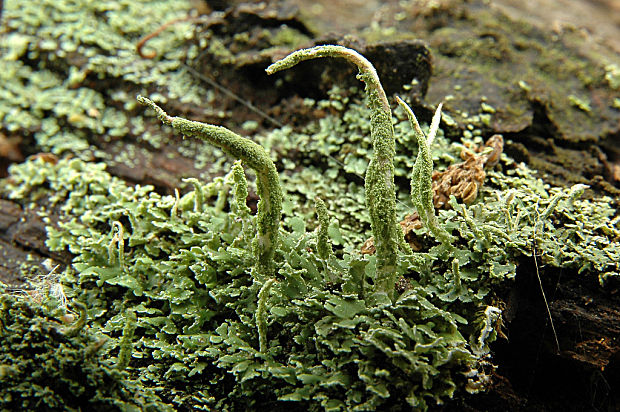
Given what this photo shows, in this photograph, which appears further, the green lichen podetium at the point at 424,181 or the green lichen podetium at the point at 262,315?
the green lichen podetium at the point at 424,181

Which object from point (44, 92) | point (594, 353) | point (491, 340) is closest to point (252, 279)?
point (491, 340)

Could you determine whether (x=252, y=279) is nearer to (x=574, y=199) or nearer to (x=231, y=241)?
(x=231, y=241)

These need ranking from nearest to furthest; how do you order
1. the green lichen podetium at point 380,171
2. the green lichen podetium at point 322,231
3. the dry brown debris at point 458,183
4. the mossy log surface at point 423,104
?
the green lichen podetium at point 380,171, the green lichen podetium at point 322,231, the mossy log surface at point 423,104, the dry brown debris at point 458,183

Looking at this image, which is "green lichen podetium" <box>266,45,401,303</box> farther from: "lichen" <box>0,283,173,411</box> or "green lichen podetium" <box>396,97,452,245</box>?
"lichen" <box>0,283,173,411</box>

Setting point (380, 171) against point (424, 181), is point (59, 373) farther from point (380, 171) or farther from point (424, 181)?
point (424, 181)

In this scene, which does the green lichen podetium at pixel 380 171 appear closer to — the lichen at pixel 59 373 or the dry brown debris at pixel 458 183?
the dry brown debris at pixel 458 183

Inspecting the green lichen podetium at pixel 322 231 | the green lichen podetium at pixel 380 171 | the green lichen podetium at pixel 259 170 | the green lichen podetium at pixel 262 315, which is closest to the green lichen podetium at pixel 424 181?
the green lichen podetium at pixel 380 171

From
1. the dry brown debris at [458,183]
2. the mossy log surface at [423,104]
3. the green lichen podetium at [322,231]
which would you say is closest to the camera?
the green lichen podetium at [322,231]

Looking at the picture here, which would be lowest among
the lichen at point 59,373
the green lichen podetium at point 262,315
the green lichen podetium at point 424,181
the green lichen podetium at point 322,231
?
the lichen at point 59,373
